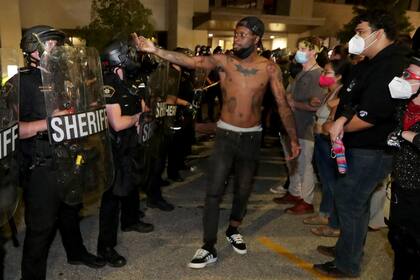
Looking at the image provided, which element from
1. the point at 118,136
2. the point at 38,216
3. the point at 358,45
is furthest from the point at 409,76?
the point at 38,216

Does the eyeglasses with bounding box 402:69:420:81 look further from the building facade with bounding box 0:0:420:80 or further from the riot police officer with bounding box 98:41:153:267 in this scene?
the building facade with bounding box 0:0:420:80

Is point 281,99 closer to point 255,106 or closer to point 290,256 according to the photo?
point 255,106

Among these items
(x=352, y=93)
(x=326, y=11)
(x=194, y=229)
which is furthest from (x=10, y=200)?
(x=326, y=11)

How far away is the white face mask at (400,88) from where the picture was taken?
229 cm

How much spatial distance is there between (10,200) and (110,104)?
0.98m

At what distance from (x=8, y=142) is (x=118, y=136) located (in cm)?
98

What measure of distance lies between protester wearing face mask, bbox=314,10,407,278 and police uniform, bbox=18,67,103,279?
2.01 metres

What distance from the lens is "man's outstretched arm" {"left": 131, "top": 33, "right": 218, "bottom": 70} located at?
9.57 ft

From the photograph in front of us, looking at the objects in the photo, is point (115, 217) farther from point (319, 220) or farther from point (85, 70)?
point (319, 220)

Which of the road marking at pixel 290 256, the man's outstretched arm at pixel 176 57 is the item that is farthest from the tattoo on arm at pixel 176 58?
the road marking at pixel 290 256

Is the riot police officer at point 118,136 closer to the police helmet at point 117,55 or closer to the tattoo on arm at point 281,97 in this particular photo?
the police helmet at point 117,55

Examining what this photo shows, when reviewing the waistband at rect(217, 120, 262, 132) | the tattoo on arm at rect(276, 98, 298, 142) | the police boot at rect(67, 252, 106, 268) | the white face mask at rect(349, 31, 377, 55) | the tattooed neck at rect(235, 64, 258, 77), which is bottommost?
the police boot at rect(67, 252, 106, 268)

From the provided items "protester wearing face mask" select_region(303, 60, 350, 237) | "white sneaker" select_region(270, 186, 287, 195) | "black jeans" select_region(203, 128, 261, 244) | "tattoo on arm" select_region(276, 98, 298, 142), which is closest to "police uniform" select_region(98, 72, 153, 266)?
"black jeans" select_region(203, 128, 261, 244)

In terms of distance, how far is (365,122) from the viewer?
8.77 feet
